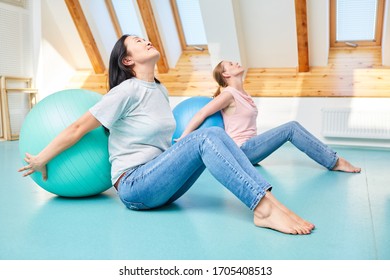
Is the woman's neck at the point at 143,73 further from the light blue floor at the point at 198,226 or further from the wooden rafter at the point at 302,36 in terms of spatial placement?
the wooden rafter at the point at 302,36

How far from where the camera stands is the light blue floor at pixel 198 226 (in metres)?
1.58

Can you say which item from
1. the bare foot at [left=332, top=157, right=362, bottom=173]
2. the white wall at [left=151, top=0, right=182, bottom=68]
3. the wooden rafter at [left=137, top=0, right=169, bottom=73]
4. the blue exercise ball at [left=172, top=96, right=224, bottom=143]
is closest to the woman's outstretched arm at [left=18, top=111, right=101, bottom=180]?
the blue exercise ball at [left=172, top=96, right=224, bottom=143]

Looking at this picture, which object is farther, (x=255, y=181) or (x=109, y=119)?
(x=109, y=119)

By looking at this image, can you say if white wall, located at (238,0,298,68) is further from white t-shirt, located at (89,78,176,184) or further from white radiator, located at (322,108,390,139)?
white t-shirt, located at (89,78,176,184)

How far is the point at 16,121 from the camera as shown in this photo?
623 cm

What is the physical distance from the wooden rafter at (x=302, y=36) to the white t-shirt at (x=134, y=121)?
3.57 meters

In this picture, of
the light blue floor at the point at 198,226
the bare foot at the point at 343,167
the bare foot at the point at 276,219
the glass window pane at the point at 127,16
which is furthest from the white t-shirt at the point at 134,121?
the glass window pane at the point at 127,16

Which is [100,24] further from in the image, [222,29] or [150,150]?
[150,150]

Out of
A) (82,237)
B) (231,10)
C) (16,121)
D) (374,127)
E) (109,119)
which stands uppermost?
(109,119)

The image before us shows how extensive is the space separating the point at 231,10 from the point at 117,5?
2158 millimetres

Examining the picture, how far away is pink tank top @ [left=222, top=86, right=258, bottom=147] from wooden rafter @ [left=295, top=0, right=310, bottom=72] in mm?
2244

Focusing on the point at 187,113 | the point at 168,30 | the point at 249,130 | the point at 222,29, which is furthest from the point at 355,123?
the point at 168,30
